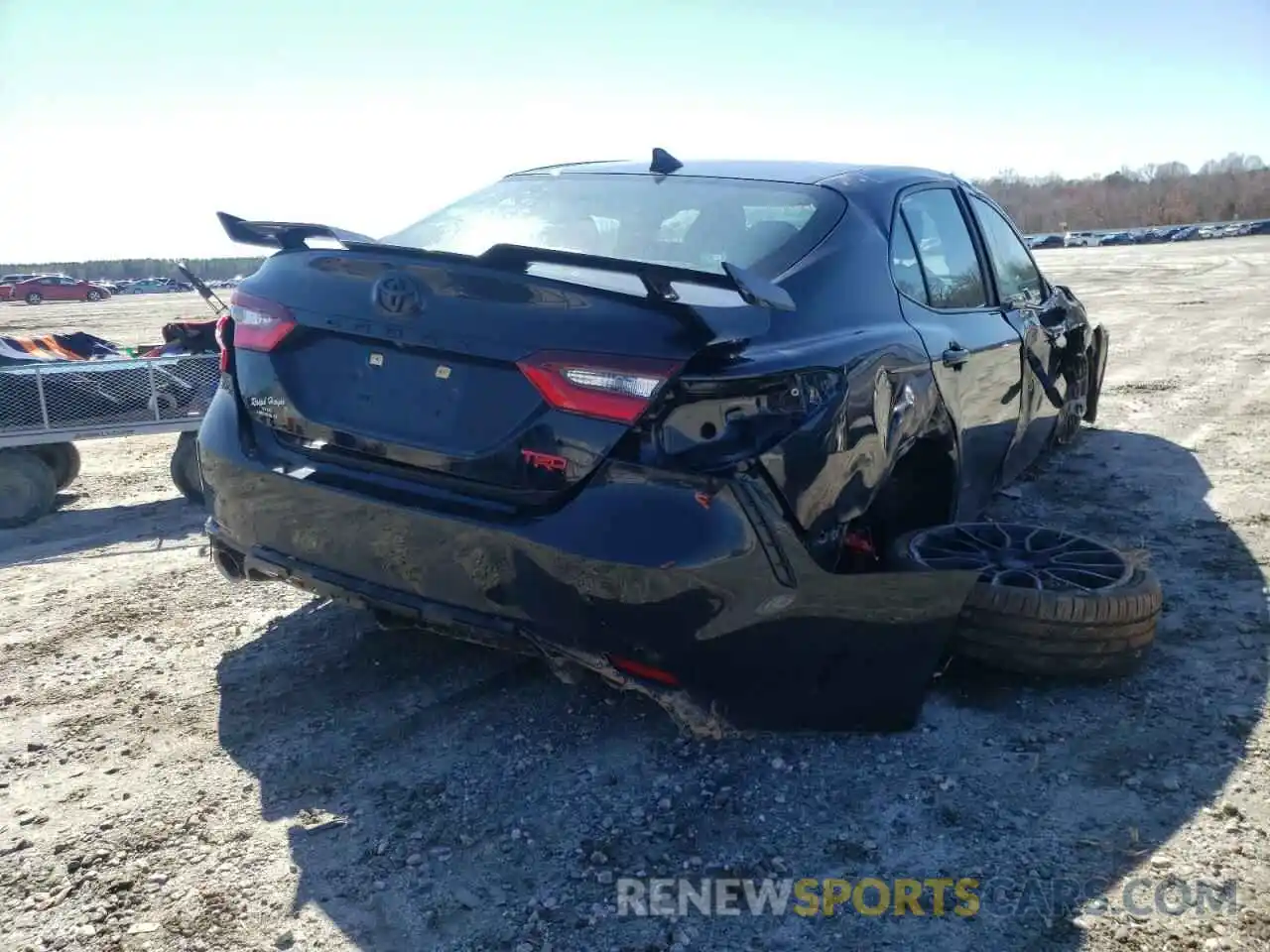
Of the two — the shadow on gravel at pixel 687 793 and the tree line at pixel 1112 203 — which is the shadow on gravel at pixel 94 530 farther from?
the tree line at pixel 1112 203

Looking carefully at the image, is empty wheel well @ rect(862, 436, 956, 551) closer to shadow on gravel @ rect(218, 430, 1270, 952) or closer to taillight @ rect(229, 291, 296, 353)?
shadow on gravel @ rect(218, 430, 1270, 952)

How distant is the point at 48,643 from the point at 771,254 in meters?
3.00

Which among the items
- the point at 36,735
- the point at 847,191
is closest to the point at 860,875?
the point at 847,191

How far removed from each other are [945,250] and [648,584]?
216cm

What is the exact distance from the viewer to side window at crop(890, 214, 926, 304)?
3.28 m

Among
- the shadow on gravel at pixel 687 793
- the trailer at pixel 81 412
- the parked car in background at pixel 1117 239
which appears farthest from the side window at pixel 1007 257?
the parked car in background at pixel 1117 239

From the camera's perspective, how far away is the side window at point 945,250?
11.8 feet

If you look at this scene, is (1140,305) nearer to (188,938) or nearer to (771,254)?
A: (771,254)

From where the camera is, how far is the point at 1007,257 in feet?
15.4

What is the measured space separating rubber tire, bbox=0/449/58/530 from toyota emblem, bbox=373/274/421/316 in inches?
173

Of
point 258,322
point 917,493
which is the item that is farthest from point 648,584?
point 917,493

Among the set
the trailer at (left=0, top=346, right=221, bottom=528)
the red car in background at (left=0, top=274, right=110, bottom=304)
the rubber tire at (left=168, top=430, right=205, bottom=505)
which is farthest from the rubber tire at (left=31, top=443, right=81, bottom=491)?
the red car in background at (left=0, top=274, right=110, bottom=304)

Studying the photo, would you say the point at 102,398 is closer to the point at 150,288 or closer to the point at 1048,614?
the point at 1048,614

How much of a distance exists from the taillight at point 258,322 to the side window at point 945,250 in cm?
204
